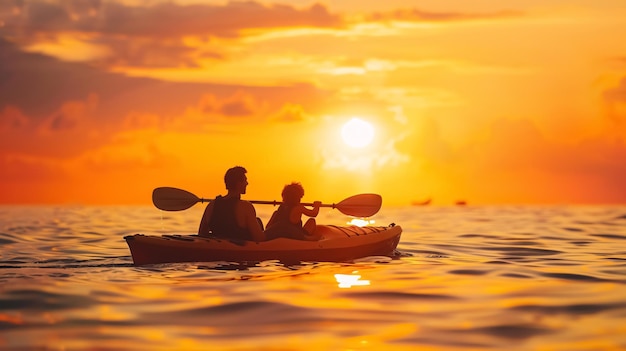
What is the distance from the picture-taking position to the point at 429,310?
7.91 meters

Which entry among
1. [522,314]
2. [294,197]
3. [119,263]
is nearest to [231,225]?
[294,197]

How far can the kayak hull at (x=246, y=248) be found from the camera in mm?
11469

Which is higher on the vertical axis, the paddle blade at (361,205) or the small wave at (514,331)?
the paddle blade at (361,205)

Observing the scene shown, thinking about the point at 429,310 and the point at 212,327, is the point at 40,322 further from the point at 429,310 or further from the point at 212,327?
the point at 429,310

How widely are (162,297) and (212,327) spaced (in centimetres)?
177

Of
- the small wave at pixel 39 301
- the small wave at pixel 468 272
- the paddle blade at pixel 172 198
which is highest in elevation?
the paddle blade at pixel 172 198

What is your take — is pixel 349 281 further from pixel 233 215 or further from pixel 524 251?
pixel 524 251

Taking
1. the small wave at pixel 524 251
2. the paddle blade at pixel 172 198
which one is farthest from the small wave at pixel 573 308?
the small wave at pixel 524 251

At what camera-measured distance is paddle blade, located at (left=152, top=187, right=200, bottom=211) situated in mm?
13602

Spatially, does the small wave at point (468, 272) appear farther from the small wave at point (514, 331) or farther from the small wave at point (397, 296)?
the small wave at point (514, 331)

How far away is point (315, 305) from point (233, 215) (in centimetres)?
403

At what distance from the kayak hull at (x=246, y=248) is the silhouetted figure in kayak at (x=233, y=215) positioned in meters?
0.22

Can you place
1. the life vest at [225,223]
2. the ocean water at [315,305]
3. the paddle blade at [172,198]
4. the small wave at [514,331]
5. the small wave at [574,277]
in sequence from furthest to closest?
the paddle blade at [172,198] → the life vest at [225,223] → the small wave at [574,277] → the small wave at [514,331] → the ocean water at [315,305]

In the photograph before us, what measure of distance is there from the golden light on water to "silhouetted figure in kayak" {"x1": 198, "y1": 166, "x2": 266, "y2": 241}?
1836 millimetres
